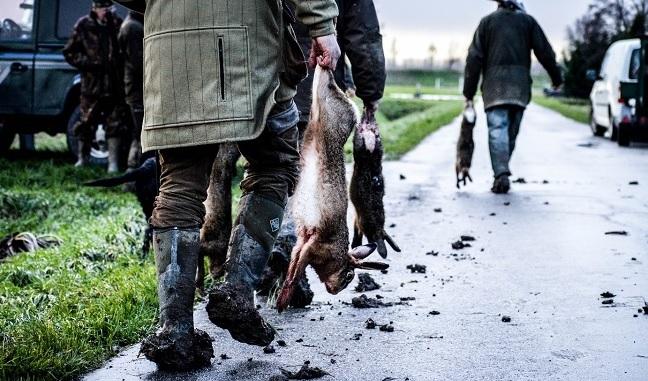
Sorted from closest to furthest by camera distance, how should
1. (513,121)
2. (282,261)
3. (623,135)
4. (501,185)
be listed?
(282,261), (501,185), (513,121), (623,135)

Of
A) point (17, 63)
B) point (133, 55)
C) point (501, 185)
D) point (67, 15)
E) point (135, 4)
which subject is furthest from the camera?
point (67, 15)

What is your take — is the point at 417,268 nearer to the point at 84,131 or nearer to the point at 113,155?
the point at 113,155

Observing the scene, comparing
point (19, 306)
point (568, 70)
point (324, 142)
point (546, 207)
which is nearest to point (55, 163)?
point (546, 207)

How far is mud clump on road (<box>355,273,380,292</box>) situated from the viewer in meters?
6.08

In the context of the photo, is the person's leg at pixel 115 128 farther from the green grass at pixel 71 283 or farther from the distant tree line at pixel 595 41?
the distant tree line at pixel 595 41

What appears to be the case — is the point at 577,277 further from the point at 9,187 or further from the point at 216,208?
the point at 9,187

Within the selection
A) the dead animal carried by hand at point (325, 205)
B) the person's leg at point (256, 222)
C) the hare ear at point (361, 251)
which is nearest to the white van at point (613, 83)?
the dead animal carried by hand at point (325, 205)

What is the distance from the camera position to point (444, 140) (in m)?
21.7

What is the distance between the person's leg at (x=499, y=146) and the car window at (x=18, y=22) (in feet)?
20.7

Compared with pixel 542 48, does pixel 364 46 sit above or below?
below

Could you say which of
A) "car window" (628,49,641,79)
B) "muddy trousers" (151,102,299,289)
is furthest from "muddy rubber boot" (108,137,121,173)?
"car window" (628,49,641,79)

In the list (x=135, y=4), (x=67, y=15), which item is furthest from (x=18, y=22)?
(x=135, y=4)

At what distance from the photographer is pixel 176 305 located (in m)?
4.11

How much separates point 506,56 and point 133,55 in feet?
Result: 14.6
